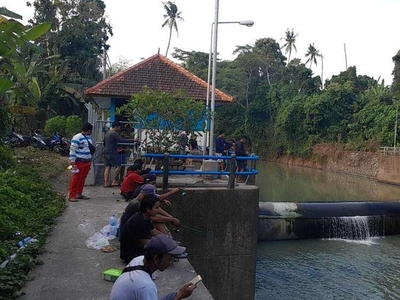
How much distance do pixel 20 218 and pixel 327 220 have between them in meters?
11.2

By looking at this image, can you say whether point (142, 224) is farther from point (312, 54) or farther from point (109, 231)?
point (312, 54)

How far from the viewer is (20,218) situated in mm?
6477

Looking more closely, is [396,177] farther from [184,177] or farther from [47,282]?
[47,282]

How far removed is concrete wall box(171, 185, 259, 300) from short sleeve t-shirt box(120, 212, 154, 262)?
2577 millimetres

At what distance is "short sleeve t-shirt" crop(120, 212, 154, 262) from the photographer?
4602mm

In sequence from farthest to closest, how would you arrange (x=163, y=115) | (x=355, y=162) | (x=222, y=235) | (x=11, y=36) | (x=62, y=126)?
1. (x=355, y=162)
2. (x=62, y=126)
3. (x=163, y=115)
4. (x=222, y=235)
5. (x=11, y=36)

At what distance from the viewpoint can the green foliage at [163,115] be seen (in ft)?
29.3

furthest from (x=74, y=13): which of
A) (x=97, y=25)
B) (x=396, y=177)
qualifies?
(x=396, y=177)

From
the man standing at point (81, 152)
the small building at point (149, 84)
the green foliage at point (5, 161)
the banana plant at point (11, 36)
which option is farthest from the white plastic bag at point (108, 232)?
the small building at point (149, 84)

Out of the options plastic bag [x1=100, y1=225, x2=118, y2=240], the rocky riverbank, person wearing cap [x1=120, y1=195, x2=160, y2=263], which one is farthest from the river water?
the rocky riverbank

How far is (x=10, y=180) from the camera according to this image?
27.6 ft

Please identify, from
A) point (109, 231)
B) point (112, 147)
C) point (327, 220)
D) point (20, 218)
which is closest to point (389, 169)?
point (327, 220)

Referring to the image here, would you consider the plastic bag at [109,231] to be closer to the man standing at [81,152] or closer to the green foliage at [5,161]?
the man standing at [81,152]

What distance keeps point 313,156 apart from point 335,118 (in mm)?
4121
